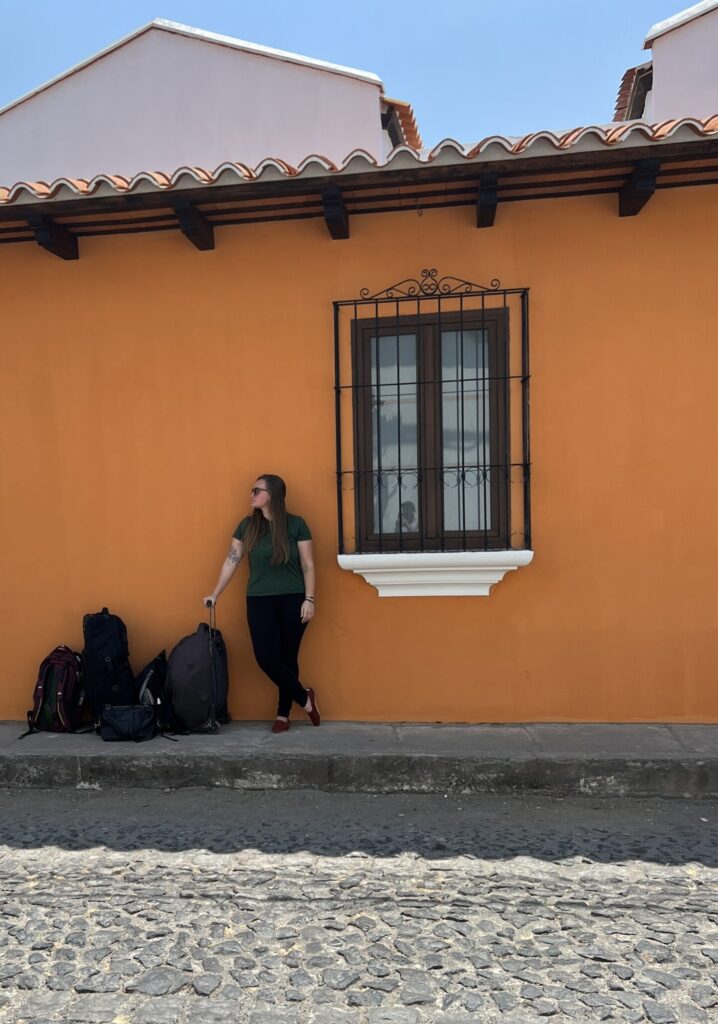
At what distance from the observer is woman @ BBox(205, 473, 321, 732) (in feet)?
13.9

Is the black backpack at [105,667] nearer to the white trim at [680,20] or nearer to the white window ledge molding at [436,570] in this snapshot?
the white window ledge molding at [436,570]

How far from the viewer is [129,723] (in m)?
4.19

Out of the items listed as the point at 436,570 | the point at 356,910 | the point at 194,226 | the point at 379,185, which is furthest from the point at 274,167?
the point at 356,910

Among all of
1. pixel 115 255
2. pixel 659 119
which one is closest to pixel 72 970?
pixel 115 255

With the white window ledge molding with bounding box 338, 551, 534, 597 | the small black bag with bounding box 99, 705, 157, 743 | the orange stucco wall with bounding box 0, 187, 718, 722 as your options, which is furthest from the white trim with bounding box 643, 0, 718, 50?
the small black bag with bounding box 99, 705, 157, 743

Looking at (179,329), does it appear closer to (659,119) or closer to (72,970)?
(72,970)

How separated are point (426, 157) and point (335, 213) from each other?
24.1 inches

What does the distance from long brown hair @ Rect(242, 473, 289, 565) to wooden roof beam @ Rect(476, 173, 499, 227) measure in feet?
6.19

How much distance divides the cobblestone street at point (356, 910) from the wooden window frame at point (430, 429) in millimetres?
1459

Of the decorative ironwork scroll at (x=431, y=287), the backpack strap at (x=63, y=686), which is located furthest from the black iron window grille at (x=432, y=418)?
the backpack strap at (x=63, y=686)

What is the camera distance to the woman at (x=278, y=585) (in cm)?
422

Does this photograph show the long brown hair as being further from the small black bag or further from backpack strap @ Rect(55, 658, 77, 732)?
backpack strap @ Rect(55, 658, 77, 732)

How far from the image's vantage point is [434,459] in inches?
173

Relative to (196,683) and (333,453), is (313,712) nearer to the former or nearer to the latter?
(196,683)
